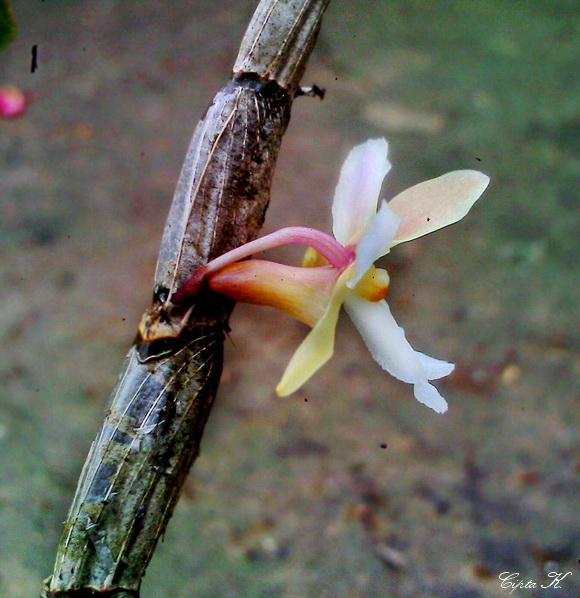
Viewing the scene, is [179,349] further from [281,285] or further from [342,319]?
[342,319]

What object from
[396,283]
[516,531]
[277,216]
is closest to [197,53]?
[277,216]

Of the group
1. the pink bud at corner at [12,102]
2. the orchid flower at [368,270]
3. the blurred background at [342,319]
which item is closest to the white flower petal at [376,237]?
the orchid flower at [368,270]

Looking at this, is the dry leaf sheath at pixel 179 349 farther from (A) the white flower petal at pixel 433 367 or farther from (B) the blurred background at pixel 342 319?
(B) the blurred background at pixel 342 319

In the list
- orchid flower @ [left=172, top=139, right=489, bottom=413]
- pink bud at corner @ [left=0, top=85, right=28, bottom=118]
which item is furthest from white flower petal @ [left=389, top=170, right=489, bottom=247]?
pink bud at corner @ [left=0, top=85, right=28, bottom=118]

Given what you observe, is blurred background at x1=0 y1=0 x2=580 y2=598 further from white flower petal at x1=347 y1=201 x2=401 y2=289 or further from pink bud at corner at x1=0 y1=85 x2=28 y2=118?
white flower petal at x1=347 y1=201 x2=401 y2=289

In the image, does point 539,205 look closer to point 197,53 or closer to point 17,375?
point 197,53

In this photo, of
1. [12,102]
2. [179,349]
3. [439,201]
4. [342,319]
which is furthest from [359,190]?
[12,102]
